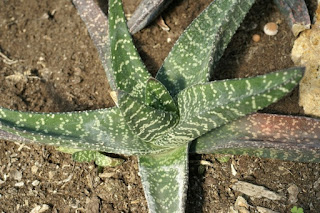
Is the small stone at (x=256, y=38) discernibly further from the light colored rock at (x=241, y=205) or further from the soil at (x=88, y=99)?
the light colored rock at (x=241, y=205)

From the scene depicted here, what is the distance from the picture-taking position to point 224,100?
1312mm

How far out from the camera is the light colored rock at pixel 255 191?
65.9 inches

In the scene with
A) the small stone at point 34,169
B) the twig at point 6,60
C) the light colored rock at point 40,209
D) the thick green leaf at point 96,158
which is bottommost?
the light colored rock at point 40,209

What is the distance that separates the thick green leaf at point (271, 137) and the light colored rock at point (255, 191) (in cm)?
Result: 18

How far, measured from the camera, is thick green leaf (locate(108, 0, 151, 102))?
1552 mm

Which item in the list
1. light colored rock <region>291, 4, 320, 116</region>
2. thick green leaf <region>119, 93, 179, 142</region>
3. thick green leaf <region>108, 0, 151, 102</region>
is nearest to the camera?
thick green leaf <region>119, 93, 179, 142</region>

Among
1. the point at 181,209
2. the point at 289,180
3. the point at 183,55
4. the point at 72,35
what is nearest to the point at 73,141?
the point at 181,209

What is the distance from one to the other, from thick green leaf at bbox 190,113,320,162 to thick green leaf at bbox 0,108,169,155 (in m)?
0.25

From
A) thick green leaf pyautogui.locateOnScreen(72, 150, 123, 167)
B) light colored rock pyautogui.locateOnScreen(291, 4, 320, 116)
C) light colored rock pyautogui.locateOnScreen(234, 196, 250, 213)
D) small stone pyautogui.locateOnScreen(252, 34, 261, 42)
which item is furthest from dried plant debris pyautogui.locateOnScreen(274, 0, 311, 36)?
thick green leaf pyautogui.locateOnScreen(72, 150, 123, 167)

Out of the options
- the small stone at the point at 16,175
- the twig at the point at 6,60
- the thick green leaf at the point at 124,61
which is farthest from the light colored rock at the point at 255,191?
the twig at the point at 6,60

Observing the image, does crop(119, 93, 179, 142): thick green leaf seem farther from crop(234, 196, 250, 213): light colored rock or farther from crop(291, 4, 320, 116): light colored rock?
crop(291, 4, 320, 116): light colored rock

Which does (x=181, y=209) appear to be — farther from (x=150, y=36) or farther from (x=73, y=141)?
(x=150, y=36)

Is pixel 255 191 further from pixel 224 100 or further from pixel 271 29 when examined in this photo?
pixel 271 29

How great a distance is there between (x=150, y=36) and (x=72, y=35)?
416mm
